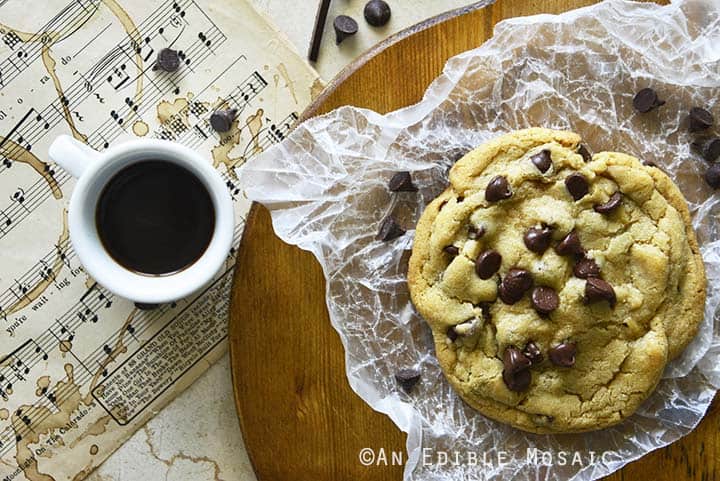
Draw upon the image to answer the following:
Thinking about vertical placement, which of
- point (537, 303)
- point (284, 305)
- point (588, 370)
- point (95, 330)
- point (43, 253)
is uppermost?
point (43, 253)

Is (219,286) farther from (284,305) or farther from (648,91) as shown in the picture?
(648,91)

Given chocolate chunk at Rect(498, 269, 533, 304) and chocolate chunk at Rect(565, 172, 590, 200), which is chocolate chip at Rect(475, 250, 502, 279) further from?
chocolate chunk at Rect(565, 172, 590, 200)

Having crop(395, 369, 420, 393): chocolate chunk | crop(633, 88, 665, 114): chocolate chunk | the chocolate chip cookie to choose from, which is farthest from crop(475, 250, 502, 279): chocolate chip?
crop(633, 88, 665, 114): chocolate chunk

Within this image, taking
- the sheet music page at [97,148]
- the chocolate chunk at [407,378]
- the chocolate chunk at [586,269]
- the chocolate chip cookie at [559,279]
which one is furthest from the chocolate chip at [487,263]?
the sheet music page at [97,148]

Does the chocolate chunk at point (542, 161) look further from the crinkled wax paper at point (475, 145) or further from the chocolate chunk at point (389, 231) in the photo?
the chocolate chunk at point (389, 231)

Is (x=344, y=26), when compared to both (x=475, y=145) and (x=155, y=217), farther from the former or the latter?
(x=155, y=217)

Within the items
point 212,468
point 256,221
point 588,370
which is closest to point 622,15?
point 588,370
